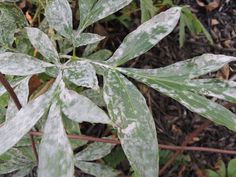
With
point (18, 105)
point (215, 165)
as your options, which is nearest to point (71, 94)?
point (18, 105)

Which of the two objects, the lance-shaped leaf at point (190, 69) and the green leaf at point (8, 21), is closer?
the lance-shaped leaf at point (190, 69)

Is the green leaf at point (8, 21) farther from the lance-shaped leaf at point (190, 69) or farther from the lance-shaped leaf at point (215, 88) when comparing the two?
the lance-shaped leaf at point (215, 88)

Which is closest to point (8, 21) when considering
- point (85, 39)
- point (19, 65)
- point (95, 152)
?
point (85, 39)

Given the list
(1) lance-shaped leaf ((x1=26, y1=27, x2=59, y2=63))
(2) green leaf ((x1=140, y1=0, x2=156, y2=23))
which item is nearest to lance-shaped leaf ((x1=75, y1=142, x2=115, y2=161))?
(2) green leaf ((x1=140, y1=0, x2=156, y2=23))

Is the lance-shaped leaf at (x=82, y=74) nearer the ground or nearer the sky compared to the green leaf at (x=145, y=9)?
nearer the sky

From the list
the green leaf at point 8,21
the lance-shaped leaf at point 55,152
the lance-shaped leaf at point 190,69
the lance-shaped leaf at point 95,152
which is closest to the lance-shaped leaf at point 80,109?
the lance-shaped leaf at point 55,152

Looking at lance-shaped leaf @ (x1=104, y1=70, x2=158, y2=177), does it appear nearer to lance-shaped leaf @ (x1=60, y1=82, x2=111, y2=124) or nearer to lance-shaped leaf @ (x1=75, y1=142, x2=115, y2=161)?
lance-shaped leaf @ (x1=60, y1=82, x2=111, y2=124)

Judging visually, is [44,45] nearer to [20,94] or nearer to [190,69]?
[20,94]
